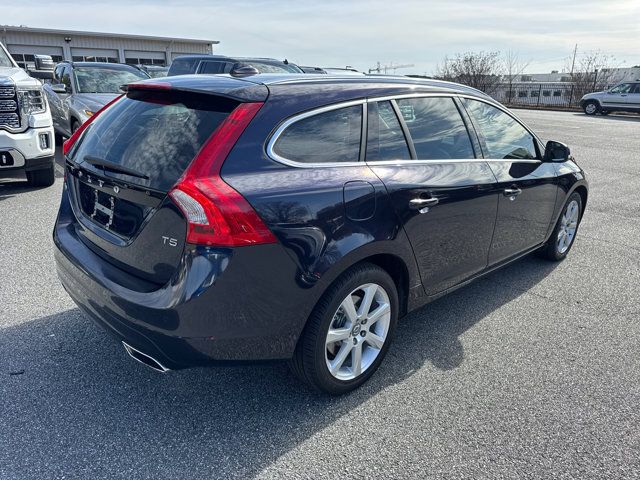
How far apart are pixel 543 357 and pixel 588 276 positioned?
1723 mm

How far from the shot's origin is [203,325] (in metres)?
2.24

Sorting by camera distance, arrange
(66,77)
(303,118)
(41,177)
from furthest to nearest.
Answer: (66,77) → (41,177) → (303,118)

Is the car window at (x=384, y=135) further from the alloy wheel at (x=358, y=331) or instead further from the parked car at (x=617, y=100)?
the parked car at (x=617, y=100)

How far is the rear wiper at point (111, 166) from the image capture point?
2457 mm

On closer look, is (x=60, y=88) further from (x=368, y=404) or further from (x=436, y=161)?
(x=368, y=404)

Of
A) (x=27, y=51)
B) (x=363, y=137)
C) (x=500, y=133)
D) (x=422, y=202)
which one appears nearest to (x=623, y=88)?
(x=500, y=133)

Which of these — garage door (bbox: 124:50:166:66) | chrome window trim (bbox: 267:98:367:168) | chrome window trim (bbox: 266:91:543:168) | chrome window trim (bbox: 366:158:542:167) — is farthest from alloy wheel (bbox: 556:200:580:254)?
garage door (bbox: 124:50:166:66)

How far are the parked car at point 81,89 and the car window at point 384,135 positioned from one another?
7.11m

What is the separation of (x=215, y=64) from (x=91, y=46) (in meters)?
30.5

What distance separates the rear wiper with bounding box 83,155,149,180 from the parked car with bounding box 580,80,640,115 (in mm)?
27461

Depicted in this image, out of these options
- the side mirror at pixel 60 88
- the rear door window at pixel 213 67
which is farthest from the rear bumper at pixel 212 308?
the rear door window at pixel 213 67

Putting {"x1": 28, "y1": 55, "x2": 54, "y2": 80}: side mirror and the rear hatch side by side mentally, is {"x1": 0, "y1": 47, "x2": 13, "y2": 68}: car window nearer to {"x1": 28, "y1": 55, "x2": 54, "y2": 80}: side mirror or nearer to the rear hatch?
{"x1": 28, "y1": 55, "x2": 54, "y2": 80}: side mirror

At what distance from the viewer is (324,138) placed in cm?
262

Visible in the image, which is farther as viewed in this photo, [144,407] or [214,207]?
[144,407]
